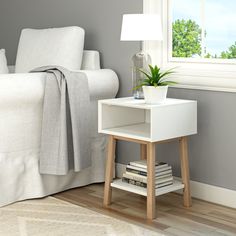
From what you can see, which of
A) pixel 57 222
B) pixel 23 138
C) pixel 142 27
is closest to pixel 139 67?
pixel 142 27

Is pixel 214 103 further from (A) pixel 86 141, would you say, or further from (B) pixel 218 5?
(A) pixel 86 141

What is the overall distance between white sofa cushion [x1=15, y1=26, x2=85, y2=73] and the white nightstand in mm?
567

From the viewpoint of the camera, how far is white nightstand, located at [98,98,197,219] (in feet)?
9.20

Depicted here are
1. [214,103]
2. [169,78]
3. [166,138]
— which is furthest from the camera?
[169,78]

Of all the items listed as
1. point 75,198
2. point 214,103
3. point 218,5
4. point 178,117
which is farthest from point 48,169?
point 218,5

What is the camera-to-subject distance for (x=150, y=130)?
9.39 ft

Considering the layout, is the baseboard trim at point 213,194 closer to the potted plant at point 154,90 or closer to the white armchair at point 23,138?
the potted plant at point 154,90

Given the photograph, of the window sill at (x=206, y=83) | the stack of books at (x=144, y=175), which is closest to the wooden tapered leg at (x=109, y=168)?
the stack of books at (x=144, y=175)

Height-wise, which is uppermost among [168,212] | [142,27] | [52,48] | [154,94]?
[142,27]

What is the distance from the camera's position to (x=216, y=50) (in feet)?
10.3

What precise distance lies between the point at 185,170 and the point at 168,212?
0.84 ft

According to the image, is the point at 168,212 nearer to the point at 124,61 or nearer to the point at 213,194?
the point at 213,194

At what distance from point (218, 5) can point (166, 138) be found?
0.87m

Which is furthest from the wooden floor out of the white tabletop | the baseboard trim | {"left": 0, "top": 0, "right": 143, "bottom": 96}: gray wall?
{"left": 0, "top": 0, "right": 143, "bottom": 96}: gray wall
